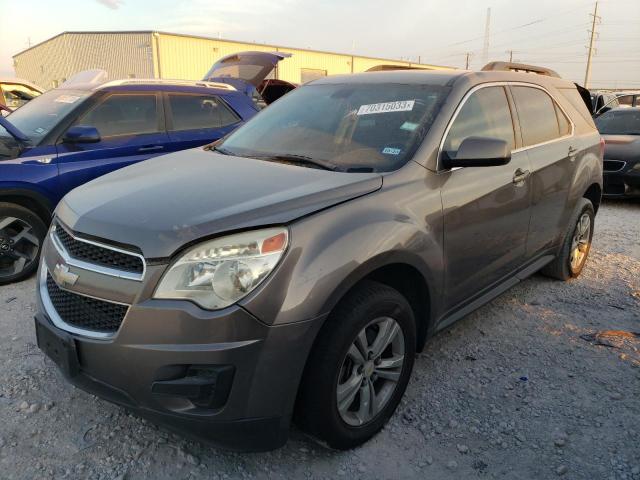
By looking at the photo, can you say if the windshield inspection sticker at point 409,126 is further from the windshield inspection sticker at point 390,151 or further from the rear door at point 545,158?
the rear door at point 545,158

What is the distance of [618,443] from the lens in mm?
2451

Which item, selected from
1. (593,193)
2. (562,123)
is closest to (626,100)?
(593,193)

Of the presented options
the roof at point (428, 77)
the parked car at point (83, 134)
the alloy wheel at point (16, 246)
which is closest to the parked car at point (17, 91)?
the parked car at point (83, 134)

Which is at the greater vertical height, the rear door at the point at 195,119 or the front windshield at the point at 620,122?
the rear door at the point at 195,119

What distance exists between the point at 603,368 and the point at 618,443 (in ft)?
2.51

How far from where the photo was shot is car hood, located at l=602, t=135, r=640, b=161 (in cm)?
762

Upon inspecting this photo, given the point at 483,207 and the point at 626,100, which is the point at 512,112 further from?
the point at 626,100

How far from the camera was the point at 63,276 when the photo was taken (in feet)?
7.11

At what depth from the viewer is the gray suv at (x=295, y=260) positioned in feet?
6.25

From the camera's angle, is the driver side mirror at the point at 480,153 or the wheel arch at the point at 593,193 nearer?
the driver side mirror at the point at 480,153

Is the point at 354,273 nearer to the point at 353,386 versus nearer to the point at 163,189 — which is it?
the point at 353,386

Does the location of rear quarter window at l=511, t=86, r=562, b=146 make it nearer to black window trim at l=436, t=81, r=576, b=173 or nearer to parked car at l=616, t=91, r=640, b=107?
black window trim at l=436, t=81, r=576, b=173

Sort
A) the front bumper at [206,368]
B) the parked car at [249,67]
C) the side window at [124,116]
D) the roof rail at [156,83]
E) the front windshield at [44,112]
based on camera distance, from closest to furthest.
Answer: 1. the front bumper at [206,368]
2. the front windshield at [44,112]
3. the side window at [124,116]
4. the roof rail at [156,83]
5. the parked car at [249,67]

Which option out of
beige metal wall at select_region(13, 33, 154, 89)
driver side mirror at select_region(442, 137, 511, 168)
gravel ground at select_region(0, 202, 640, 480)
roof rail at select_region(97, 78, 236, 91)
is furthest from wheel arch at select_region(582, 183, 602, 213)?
beige metal wall at select_region(13, 33, 154, 89)
